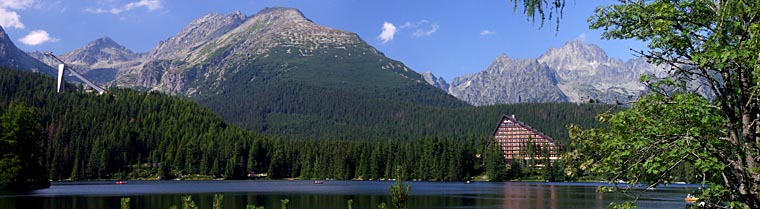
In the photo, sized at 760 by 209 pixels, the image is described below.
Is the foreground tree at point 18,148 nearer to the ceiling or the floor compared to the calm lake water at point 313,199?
nearer to the ceiling

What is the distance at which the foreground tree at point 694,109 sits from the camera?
1819 cm

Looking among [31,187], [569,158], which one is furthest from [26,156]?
[569,158]

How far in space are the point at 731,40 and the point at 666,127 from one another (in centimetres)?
352

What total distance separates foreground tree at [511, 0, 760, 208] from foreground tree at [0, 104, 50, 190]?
10828 cm

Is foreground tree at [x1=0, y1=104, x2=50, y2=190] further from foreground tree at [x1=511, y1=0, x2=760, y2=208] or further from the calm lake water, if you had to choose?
foreground tree at [x1=511, y1=0, x2=760, y2=208]

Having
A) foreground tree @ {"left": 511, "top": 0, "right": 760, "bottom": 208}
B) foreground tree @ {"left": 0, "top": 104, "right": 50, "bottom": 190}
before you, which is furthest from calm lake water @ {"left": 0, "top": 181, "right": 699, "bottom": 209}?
foreground tree @ {"left": 511, "top": 0, "right": 760, "bottom": 208}

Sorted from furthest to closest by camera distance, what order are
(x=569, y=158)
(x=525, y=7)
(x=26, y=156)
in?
(x=26, y=156) → (x=569, y=158) → (x=525, y=7)

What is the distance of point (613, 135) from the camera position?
19984 mm

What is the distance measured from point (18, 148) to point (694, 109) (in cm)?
11703

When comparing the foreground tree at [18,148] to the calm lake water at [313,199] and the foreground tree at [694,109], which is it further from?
the foreground tree at [694,109]

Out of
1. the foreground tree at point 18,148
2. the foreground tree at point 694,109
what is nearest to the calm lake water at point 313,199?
the foreground tree at point 18,148

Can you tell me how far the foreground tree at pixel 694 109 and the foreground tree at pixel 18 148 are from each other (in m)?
108

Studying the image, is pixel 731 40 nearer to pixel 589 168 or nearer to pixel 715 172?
pixel 715 172

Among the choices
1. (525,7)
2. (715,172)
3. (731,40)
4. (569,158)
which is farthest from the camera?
(569,158)
